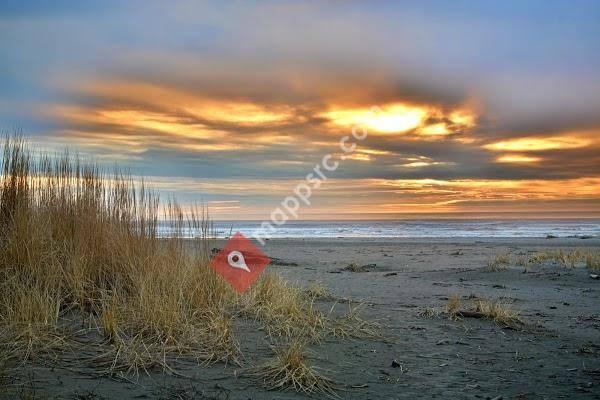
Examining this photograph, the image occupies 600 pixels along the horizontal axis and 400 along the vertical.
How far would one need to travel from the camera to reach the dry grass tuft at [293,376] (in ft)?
13.3

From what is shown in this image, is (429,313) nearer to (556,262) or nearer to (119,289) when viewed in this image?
(119,289)

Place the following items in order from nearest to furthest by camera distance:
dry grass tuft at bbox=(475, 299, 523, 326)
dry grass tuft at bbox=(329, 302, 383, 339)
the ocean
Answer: dry grass tuft at bbox=(329, 302, 383, 339) < dry grass tuft at bbox=(475, 299, 523, 326) < the ocean

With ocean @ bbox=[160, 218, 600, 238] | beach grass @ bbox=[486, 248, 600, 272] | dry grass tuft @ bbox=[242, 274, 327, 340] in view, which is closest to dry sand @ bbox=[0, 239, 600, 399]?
dry grass tuft @ bbox=[242, 274, 327, 340]

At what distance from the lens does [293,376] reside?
13.5 ft

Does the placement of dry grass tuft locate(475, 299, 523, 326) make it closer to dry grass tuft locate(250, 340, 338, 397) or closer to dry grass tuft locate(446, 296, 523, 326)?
dry grass tuft locate(446, 296, 523, 326)

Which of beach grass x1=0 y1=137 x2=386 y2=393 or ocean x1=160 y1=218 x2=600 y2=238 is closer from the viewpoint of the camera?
beach grass x1=0 y1=137 x2=386 y2=393

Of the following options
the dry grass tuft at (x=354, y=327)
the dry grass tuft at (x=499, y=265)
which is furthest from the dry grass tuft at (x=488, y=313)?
the dry grass tuft at (x=499, y=265)

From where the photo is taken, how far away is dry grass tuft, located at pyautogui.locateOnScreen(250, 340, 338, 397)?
4048mm

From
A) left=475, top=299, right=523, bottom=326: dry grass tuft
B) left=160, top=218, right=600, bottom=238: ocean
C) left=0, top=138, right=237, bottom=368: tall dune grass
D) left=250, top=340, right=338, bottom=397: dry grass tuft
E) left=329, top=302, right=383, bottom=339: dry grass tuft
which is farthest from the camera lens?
left=160, top=218, right=600, bottom=238: ocean

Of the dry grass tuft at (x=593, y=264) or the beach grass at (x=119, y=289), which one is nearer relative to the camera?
the beach grass at (x=119, y=289)

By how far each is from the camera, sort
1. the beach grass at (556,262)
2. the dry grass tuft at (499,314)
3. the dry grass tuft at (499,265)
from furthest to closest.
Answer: the dry grass tuft at (499,265), the beach grass at (556,262), the dry grass tuft at (499,314)

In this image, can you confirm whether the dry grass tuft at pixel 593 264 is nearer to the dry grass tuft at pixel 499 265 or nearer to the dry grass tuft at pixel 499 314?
the dry grass tuft at pixel 499 265

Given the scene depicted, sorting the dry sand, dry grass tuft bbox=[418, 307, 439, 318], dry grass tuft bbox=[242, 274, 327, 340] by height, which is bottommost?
the dry sand

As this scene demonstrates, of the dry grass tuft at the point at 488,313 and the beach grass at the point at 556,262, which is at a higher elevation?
the beach grass at the point at 556,262
